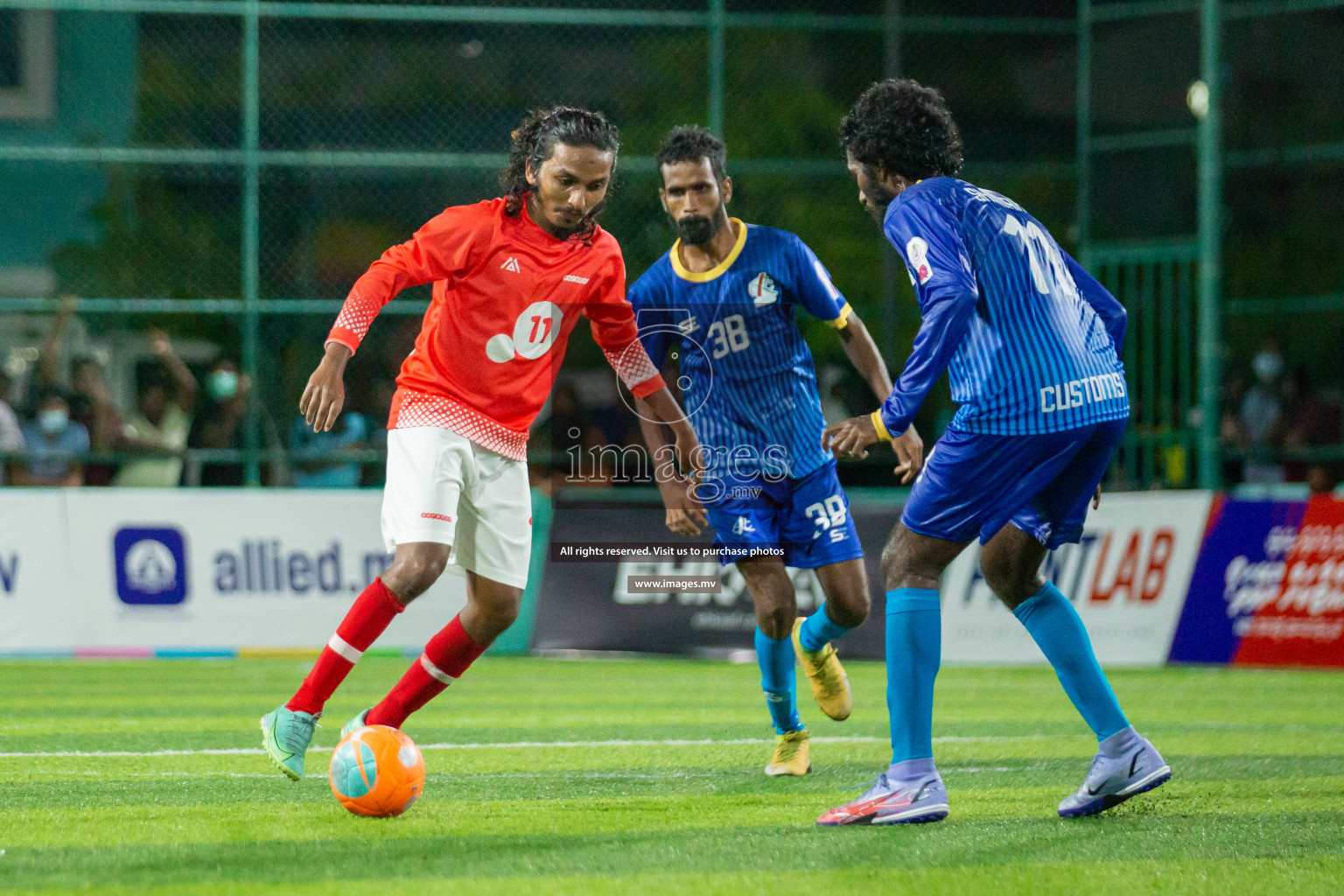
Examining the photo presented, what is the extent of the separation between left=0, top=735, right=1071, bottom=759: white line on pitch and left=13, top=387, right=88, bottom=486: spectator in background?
6.93 m

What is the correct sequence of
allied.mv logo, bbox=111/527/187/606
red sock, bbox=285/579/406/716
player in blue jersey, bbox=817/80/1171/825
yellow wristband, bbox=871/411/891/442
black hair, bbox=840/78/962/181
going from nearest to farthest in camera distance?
1. yellow wristband, bbox=871/411/891/442
2. player in blue jersey, bbox=817/80/1171/825
3. black hair, bbox=840/78/962/181
4. red sock, bbox=285/579/406/716
5. allied.mv logo, bbox=111/527/187/606

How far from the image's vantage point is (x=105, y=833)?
15.3ft

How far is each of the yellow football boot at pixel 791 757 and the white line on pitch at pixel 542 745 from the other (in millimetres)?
879

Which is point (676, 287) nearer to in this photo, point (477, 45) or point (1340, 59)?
point (477, 45)

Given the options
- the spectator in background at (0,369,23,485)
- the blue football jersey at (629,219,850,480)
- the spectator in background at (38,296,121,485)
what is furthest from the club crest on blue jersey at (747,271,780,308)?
the spectator in background at (0,369,23,485)

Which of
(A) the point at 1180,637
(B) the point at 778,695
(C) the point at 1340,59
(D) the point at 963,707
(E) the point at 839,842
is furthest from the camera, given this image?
(C) the point at 1340,59

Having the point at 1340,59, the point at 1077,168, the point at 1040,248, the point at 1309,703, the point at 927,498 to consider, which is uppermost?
the point at 1340,59

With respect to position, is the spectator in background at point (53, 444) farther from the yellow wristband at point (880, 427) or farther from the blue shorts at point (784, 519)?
the yellow wristband at point (880, 427)

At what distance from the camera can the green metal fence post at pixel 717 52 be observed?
15.1 m

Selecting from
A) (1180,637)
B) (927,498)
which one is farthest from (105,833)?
(1180,637)

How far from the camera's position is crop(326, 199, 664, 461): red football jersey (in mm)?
5504

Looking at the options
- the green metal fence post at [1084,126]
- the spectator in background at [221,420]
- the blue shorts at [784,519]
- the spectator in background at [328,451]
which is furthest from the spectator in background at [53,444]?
the green metal fence post at [1084,126]

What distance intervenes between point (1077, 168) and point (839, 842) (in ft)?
42.7

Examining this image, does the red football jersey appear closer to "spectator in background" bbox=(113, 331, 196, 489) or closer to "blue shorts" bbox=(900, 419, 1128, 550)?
"blue shorts" bbox=(900, 419, 1128, 550)
